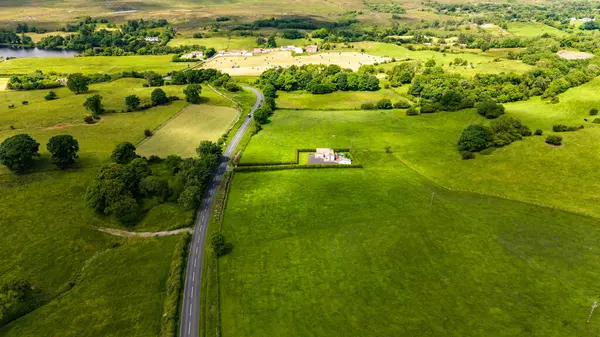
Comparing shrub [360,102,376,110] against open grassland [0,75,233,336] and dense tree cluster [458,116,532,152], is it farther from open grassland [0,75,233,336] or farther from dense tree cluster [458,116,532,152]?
open grassland [0,75,233,336]

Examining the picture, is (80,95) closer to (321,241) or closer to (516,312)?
(321,241)

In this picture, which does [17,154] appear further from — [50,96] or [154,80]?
[154,80]

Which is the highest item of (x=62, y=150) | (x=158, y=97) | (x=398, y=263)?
(x=158, y=97)

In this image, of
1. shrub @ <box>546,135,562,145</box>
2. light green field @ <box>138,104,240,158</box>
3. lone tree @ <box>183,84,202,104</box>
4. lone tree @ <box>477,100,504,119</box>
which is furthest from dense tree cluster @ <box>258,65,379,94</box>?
shrub @ <box>546,135,562,145</box>

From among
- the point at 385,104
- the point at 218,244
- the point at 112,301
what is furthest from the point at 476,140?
the point at 112,301

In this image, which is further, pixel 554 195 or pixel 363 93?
pixel 363 93

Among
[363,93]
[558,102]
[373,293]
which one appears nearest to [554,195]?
[373,293]
